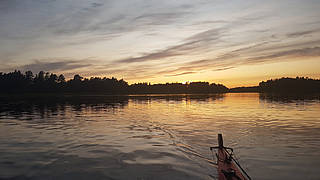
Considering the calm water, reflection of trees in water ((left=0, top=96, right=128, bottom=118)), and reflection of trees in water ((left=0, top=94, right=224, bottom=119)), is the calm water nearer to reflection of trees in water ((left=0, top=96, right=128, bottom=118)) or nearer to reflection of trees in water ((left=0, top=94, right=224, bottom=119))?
reflection of trees in water ((left=0, top=96, right=128, bottom=118))

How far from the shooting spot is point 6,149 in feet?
61.1

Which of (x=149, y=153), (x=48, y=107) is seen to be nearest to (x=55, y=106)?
(x=48, y=107)

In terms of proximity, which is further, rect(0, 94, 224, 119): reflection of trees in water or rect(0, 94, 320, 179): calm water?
rect(0, 94, 224, 119): reflection of trees in water

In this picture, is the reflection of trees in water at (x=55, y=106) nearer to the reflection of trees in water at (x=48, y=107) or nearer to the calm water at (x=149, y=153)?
the reflection of trees in water at (x=48, y=107)

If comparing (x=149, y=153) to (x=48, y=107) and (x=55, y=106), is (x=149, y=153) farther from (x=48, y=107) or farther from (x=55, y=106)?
(x=55, y=106)

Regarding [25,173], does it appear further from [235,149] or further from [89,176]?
[235,149]

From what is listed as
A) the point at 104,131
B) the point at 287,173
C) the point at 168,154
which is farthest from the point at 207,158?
the point at 104,131

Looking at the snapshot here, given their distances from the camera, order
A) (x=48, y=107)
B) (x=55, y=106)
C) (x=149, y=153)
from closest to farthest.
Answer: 1. (x=149, y=153)
2. (x=48, y=107)
3. (x=55, y=106)

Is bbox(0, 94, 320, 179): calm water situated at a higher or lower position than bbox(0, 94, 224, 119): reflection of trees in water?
lower

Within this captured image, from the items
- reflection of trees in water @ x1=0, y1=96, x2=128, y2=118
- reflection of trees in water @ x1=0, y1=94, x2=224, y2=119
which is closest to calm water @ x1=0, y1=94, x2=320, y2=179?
reflection of trees in water @ x1=0, y1=96, x2=128, y2=118

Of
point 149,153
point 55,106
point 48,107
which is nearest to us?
point 149,153

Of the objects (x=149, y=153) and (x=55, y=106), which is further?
(x=55, y=106)

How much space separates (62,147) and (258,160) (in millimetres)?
14945

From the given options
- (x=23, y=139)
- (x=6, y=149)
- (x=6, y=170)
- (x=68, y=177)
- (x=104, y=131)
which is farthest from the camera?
(x=104, y=131)
